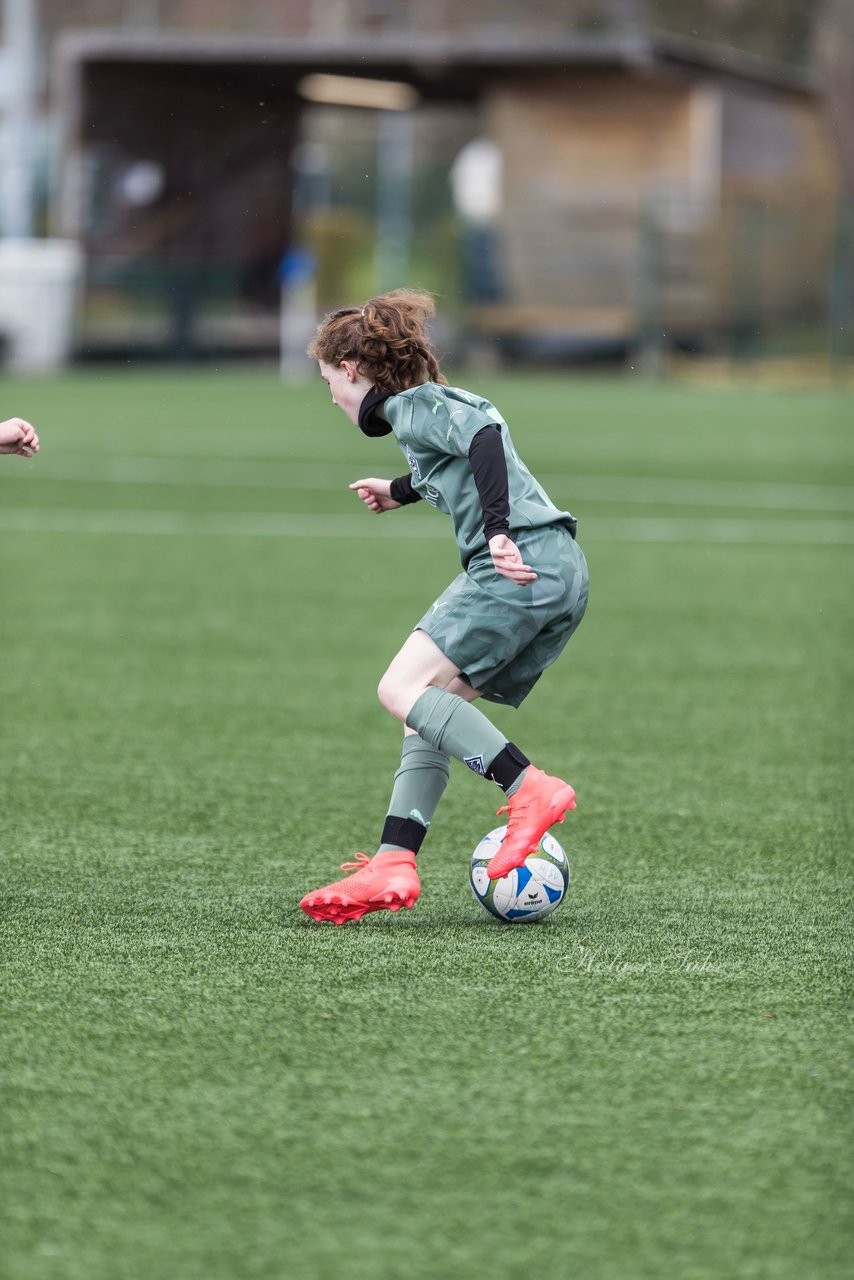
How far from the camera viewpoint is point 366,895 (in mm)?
3969

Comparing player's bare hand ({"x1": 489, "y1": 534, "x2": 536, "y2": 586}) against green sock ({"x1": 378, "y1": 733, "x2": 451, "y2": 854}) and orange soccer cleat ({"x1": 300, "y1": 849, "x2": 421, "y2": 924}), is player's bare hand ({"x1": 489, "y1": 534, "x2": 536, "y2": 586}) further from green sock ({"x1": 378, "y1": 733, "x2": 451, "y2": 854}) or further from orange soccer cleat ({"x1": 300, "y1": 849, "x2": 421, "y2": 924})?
orange soccer cleat ({"x1": 300, "y1": 849, "x2": 421, "y2": 924})

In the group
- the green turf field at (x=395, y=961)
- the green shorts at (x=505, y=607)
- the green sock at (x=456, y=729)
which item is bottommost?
the green turf field at (x=395, y=961)

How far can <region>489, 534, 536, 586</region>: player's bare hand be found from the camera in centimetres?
385

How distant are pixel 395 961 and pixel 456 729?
507 mm

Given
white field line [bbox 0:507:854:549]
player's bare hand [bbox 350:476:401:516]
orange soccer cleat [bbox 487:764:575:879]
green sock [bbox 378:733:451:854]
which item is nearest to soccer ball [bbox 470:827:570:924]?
orange soccer cleat [bbox 487:764:575:879]

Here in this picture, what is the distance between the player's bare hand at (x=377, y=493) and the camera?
436cm

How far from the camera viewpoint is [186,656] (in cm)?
766

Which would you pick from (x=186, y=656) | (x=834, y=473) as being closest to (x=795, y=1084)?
(x=186, y=656)

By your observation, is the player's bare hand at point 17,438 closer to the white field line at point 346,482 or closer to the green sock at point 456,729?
the green sock at point 456,729

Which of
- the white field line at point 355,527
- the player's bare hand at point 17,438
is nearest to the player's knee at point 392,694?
the player's bare hand at point 17,438

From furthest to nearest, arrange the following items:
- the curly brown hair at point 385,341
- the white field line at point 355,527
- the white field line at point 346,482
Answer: the white field line at point 346,482 < the white field line at point 355,527 < the curly brown hair at point 385,341

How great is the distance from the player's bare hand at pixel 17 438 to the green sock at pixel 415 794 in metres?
1.01

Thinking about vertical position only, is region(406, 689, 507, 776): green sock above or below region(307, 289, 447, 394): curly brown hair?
below

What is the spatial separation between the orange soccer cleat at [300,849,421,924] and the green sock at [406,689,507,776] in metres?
0.25
